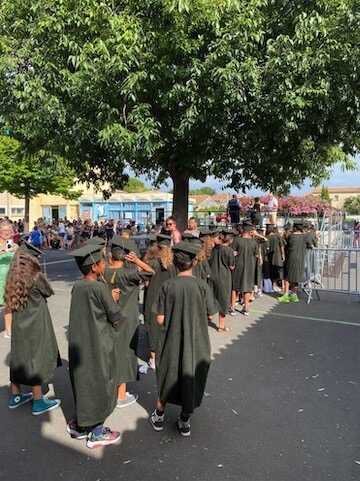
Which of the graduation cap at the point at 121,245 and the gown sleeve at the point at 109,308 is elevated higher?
the graduation cap at the point at 121,245

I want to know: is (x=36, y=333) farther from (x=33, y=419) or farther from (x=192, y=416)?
(x=192, y=416)

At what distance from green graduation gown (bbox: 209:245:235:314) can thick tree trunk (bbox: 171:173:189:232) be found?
336 cm

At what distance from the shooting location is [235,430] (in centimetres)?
413

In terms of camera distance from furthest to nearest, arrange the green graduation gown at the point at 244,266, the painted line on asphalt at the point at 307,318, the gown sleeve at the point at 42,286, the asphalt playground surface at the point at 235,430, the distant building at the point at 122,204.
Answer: the distant building at the point at 122,204 → the green graduation gown at the point at 244,266 → the painted line on asphalt at the point at 307,318 → the gown sleeve at the point at 42,286 → the asphalt playground surface at the point at 235,430

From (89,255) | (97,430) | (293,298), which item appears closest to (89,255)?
(89,255)

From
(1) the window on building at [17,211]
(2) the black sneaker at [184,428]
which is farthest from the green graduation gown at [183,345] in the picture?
(1) the window on building at [17,211]

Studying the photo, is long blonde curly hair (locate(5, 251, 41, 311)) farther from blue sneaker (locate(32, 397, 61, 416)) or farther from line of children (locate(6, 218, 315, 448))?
blue sneaker (locate(32, 397, 61, 416))

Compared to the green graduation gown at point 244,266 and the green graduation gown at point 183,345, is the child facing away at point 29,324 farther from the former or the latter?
the green graduation gown at point 244,266

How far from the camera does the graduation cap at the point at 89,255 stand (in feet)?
12.4

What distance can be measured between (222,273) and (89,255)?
422 cm

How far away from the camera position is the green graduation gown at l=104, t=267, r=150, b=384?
463 cm

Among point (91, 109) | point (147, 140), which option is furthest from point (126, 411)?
point (91, 109)

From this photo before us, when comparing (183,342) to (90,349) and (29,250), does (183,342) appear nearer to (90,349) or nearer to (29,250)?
(90,349)

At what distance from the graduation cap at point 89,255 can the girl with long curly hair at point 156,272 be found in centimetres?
174
